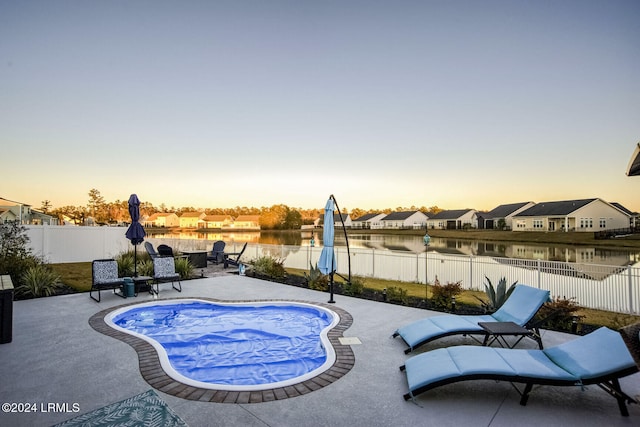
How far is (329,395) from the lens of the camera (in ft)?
11.3

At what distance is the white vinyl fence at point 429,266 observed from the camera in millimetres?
8109

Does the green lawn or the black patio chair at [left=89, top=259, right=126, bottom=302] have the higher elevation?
the black patio chair at [left=89, top=259, right=126, bottom=302]

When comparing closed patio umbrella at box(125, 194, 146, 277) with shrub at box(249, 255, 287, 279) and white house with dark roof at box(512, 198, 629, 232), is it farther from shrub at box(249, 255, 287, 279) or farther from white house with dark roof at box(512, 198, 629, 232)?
white house with dark roof at box(512, 198, 629, 232)

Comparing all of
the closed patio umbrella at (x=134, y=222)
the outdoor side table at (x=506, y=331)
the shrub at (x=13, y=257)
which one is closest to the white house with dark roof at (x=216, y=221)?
the shrub at (x=13, y=257)

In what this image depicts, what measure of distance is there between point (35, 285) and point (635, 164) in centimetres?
1229

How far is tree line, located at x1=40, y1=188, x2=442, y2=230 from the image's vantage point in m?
59.1

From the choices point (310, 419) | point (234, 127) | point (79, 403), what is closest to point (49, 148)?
point (234, 127)

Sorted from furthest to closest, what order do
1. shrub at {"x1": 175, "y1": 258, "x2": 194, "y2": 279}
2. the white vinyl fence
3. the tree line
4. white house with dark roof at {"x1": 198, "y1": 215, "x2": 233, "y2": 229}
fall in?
1. white house with dark roof at {"x1": 198, "y1": 215, "x2": 233, "y2": 229}
2. the tree line
3. shrub at {"x1": 175, "y1": 258, "x2": 194, "y2": 279}
4. the white vinyl fence

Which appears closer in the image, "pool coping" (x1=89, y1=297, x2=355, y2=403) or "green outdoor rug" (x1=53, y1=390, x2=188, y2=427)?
"green outdoor rug" (x1=53, y1=390, x2=188, y2=427)

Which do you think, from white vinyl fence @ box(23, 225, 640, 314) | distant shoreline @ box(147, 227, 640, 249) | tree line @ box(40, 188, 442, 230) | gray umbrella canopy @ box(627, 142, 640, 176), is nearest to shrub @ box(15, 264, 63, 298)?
white vinyl fence @ box(23, 225, 640, 314)

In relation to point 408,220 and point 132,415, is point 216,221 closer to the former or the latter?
point 408,220

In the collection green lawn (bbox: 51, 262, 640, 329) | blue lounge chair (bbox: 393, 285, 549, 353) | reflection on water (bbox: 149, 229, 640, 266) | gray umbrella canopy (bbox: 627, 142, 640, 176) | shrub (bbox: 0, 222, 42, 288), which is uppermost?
gray umbrella canopy (bbox: 627, 142, 640, 176)

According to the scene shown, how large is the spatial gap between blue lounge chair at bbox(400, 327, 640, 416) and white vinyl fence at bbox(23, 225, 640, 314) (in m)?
5.29

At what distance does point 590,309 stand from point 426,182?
22.4 metres
